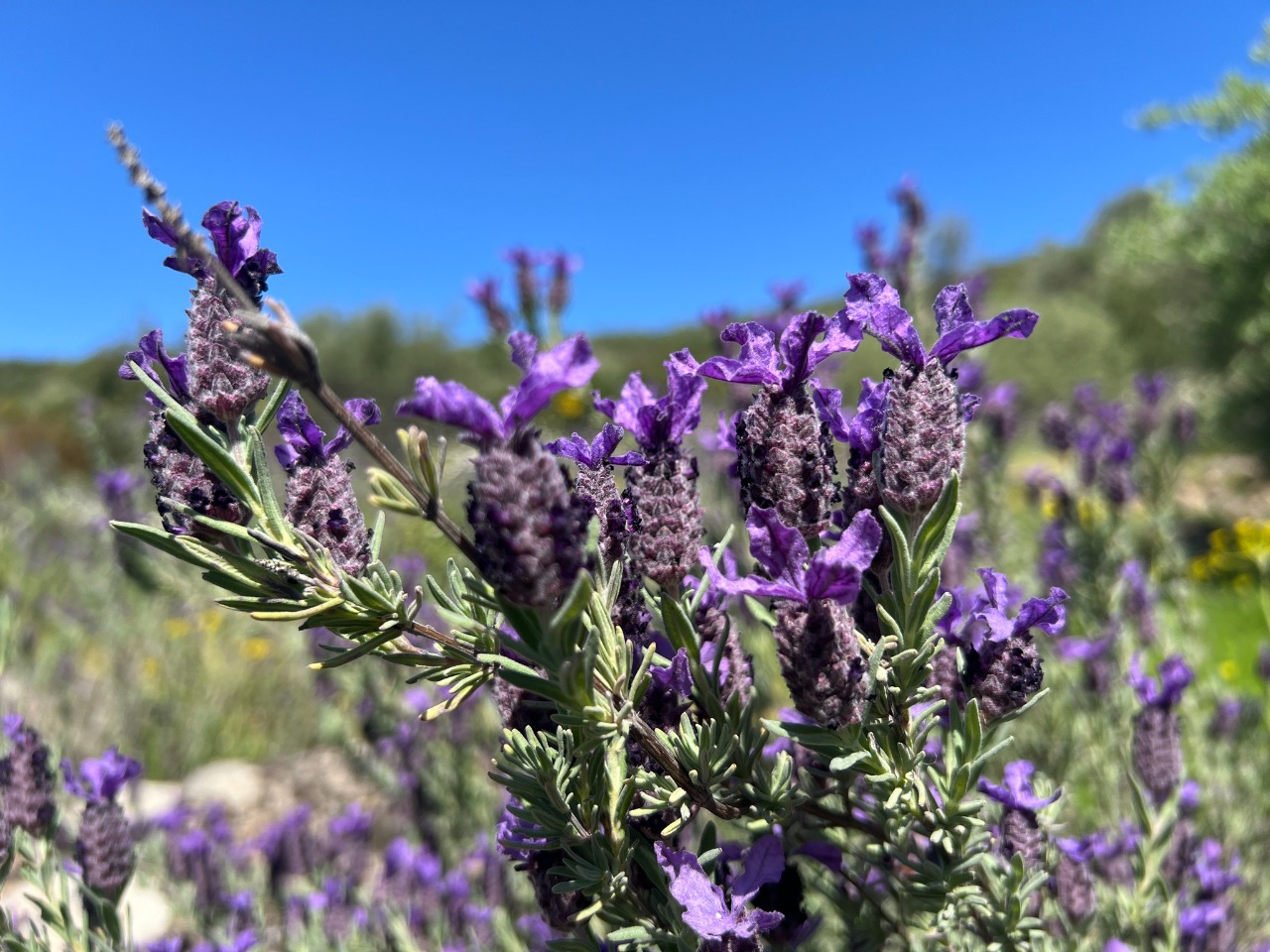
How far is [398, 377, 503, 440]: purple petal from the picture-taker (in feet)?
1.92

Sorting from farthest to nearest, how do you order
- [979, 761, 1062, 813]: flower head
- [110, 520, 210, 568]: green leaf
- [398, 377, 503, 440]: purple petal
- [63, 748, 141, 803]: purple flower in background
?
[63, 748, 141, 803]: purple flower in background < [979, 761, 1062, 813]: flower head < [110, 520, 210, 568]: green leaf < [398, 377, 503, 440]: purple petal

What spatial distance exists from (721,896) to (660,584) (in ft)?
1.06

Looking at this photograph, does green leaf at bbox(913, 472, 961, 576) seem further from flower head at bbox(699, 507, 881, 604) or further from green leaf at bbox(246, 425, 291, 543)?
green leaf at bbox(246, 425, 291, 543)

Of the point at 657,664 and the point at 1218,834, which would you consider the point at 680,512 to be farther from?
the point at 1218,834

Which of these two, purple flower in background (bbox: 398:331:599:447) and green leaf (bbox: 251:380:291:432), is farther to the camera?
green leaf (bbox: 251:380:291:432)

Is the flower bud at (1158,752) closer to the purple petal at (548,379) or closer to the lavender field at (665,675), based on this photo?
the lavender field at (665,675)

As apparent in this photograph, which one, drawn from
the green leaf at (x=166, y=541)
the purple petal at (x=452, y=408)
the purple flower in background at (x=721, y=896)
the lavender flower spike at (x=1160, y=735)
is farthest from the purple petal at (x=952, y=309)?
the lavender flower spike at (x=1160, y=735)

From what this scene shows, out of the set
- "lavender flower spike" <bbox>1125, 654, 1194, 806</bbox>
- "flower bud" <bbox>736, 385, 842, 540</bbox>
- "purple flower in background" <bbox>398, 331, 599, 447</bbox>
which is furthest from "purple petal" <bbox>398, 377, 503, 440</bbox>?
"lavender flower spike" <bbox>1125, 654, 1194, 806</bbox>

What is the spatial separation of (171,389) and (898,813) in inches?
33.0

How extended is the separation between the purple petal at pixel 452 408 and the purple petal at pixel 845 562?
31 cm

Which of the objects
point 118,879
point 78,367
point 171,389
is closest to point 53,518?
point 118,879

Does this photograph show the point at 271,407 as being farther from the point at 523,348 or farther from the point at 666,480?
the point at 666,480

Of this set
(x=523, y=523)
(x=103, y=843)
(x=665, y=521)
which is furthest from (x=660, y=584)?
(x=103, y=843)

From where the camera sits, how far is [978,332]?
80 centimetres
